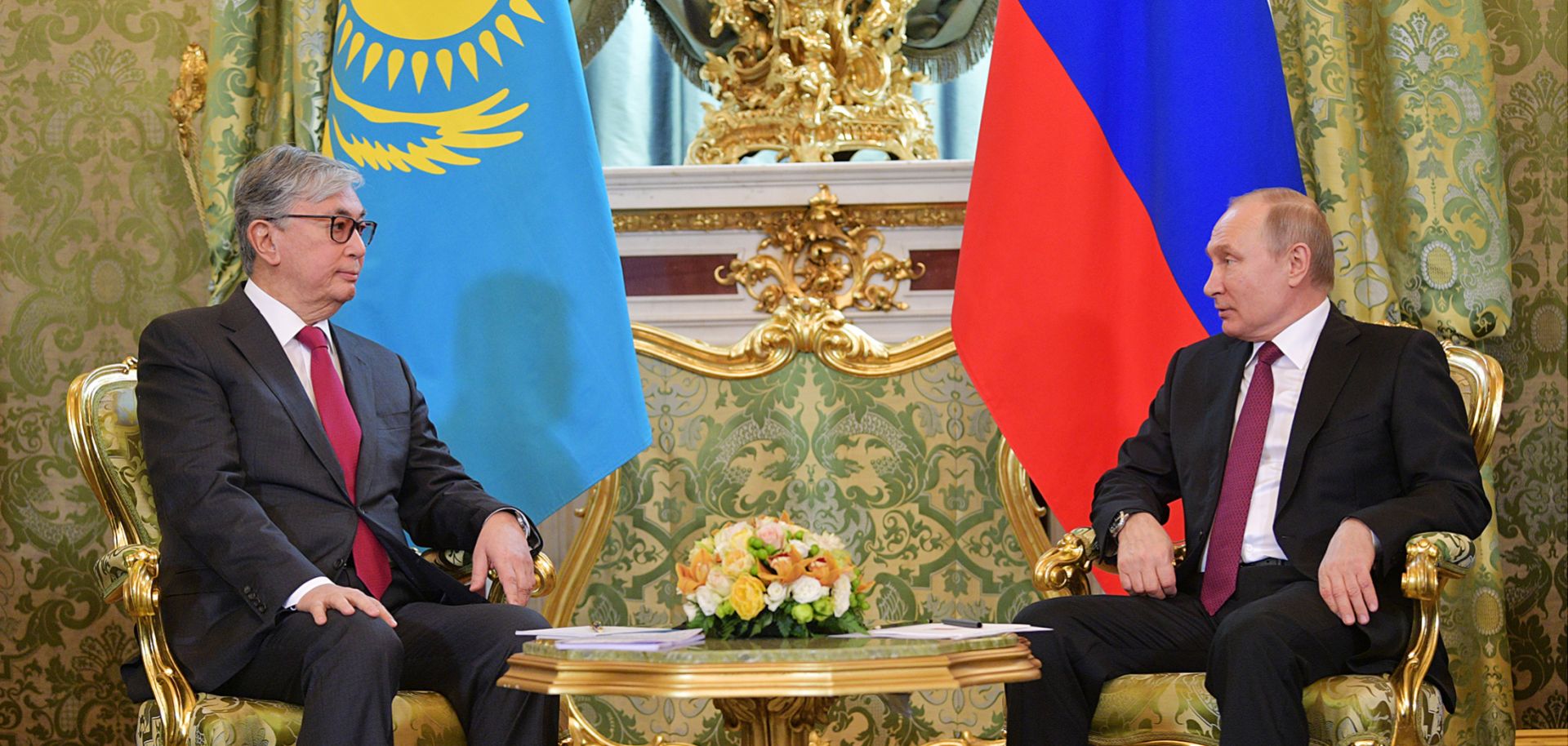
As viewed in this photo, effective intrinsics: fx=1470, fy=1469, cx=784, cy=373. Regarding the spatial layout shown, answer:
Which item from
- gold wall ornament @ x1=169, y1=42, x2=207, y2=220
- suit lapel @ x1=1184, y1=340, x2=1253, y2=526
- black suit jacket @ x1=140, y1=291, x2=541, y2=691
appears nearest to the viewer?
black suit jacket @ x1=140, y1=291, x2=541, y2=691

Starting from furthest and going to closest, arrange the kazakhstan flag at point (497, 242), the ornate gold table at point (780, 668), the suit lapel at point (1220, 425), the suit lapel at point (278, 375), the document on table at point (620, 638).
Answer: the kazakhstan flag at point (497, 242) < the suit lapel at point (1220, 425) < the suit lapel at point (278, 375) < the document on table at point (620, 638) < the ornate gold table at point (780, 668)

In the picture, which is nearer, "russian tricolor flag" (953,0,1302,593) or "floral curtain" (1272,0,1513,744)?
"russian tricolor flag" (953,0,1302,593)

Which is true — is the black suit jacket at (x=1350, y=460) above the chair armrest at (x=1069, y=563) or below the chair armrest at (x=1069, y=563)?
above

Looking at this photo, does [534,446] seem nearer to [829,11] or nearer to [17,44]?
[829,11]

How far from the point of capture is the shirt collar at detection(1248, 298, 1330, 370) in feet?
8.56

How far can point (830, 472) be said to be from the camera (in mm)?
3447

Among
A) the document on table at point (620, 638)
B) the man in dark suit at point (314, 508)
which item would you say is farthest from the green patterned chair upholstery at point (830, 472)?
the document on table at point (620, 638)

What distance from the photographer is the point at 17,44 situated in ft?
12.3

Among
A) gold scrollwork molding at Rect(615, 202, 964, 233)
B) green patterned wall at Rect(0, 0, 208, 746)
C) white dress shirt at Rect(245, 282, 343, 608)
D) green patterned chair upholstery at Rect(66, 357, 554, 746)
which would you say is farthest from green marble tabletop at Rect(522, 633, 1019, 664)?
green patterned wall at Rect(0, 0, 208, 746)

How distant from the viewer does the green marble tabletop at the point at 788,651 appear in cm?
183

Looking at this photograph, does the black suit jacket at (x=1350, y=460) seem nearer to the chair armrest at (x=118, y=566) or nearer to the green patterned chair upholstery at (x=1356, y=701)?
the green patterned chair upholstery at (x=1356, y=701)

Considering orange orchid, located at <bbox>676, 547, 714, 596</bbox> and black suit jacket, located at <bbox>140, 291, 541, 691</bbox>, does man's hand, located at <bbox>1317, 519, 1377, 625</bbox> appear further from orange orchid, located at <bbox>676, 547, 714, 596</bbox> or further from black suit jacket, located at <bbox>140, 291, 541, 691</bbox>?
black suit jacket, located at <bbox>140, 291, 541, 691</bbox>

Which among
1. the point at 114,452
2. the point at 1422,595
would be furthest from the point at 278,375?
the point at 1422,595

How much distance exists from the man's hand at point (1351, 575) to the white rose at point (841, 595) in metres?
0.78
